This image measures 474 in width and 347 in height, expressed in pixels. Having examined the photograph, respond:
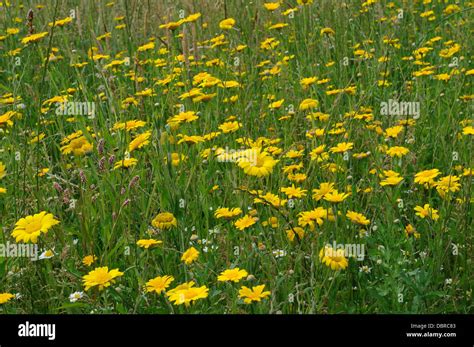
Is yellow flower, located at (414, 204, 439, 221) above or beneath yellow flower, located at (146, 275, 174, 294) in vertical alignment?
above

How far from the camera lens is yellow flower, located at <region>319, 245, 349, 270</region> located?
4.84ft

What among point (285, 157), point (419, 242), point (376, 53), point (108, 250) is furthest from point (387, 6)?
point (108, 250)

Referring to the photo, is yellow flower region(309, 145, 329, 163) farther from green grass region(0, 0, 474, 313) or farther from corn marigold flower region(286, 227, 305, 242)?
corn marigold flower region(286, 227, 305, 242)

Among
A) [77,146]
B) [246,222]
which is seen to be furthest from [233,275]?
[77,146]

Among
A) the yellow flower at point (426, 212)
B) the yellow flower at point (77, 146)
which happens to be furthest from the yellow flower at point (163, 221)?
the yellow flower at point (426, 212)

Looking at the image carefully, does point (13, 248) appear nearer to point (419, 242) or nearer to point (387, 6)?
point (419, 242)

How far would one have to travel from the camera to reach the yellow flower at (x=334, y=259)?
1477mm

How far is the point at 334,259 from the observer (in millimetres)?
1494

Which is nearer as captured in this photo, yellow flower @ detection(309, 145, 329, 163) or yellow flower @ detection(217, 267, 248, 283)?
yellow flower @ detection(217, 267, 248, 283)

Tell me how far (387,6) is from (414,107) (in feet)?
5.64

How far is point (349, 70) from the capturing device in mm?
3199

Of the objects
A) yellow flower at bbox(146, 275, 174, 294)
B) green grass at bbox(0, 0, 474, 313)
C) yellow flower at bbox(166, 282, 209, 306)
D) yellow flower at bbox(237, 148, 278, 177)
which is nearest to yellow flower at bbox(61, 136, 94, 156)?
green grass at bbox(0, 0, 474, 313)

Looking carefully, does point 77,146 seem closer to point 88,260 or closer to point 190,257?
point 88,260

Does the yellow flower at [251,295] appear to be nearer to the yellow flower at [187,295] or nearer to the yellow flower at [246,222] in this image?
the yellow flower at [187,295]
